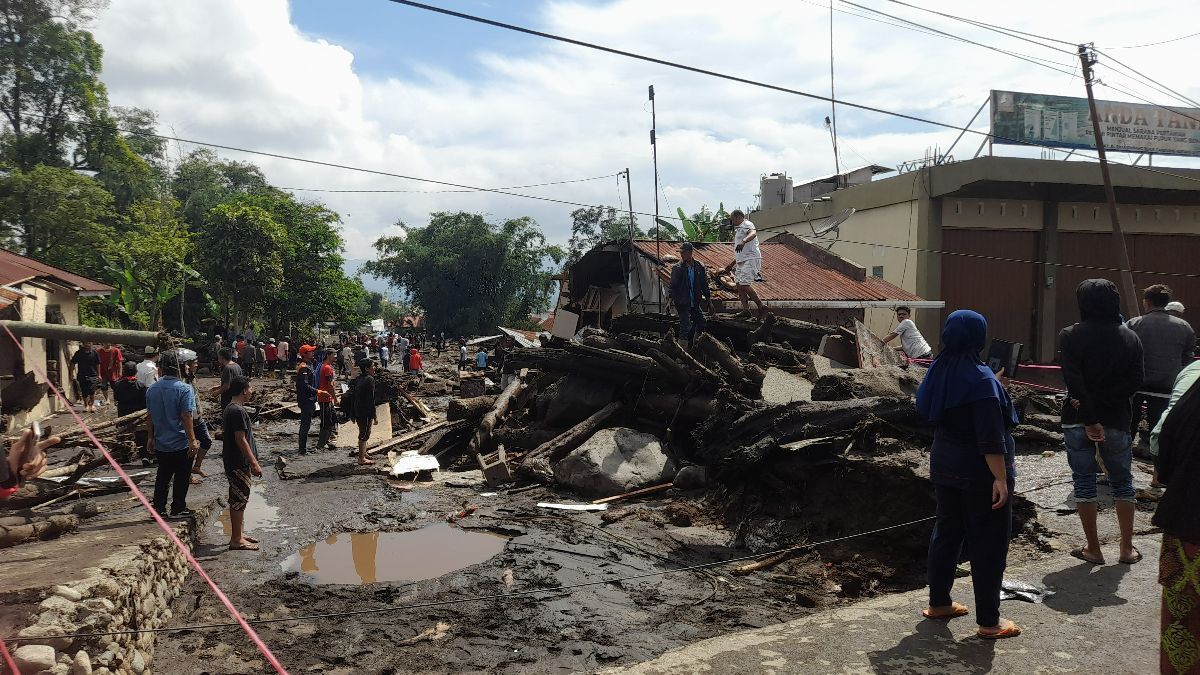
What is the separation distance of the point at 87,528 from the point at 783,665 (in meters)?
6.76

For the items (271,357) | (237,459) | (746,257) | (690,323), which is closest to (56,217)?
(271,357)

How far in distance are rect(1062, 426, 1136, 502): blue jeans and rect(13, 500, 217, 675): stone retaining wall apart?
628 cm

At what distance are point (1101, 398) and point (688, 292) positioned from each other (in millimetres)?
7063

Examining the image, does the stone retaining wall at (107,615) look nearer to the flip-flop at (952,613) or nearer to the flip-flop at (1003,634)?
the flip-flop at (952,613)

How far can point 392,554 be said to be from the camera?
7902mm

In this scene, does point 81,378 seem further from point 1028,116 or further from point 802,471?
point 1028,116

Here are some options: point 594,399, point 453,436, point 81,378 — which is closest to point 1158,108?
point 594,399

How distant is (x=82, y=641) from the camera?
14.0 feet

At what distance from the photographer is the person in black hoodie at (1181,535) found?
297 centimetres

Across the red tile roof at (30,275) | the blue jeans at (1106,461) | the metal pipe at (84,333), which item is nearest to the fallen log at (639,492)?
the blue jeans at (1106,461)

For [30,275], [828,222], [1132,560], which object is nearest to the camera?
[1132,560]

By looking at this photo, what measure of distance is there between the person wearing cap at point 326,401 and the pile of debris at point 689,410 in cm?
173

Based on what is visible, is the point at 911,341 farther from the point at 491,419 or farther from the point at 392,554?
the point at 392,554

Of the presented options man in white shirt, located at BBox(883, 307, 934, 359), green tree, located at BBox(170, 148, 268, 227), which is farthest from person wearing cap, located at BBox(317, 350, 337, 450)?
green tree, located at BBox(170, 148, 268, 227)
